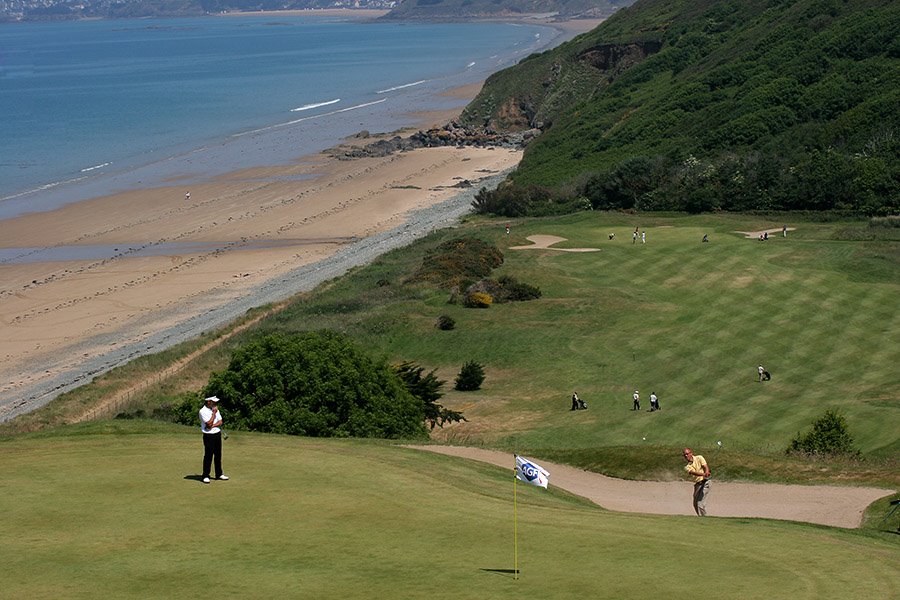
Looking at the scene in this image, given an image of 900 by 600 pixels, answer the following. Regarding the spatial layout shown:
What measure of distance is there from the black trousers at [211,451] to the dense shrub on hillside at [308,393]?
30.0ft

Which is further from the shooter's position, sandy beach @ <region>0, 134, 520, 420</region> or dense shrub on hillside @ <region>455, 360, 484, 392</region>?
sandy beach @ <region>0, 134, 520, 420</region>

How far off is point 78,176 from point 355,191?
2395 centimetres

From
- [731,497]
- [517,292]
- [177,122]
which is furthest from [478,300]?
[177,122]

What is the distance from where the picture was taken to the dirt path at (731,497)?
21.9 meters

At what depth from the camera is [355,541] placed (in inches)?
611

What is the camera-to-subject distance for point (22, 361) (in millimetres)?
51312

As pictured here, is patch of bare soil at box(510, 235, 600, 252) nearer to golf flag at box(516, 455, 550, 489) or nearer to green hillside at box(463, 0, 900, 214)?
green hillside at box(463, 0, 900, 214)

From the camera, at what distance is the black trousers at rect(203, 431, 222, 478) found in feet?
60.1

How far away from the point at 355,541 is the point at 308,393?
13.8 meters

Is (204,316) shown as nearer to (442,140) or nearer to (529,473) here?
(529,473)

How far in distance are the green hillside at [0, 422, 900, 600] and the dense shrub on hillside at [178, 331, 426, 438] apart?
7.23 m

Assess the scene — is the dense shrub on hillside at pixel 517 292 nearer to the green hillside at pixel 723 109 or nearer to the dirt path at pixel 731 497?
the green hillside at pixel 723 109

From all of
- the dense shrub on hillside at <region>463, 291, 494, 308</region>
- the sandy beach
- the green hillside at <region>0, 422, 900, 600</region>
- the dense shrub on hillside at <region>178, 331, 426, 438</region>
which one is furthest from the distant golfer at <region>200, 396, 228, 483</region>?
the dense shrub on hillside at <region>463, 291, 494, 308</region>

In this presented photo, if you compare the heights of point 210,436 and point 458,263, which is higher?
point 210,436
